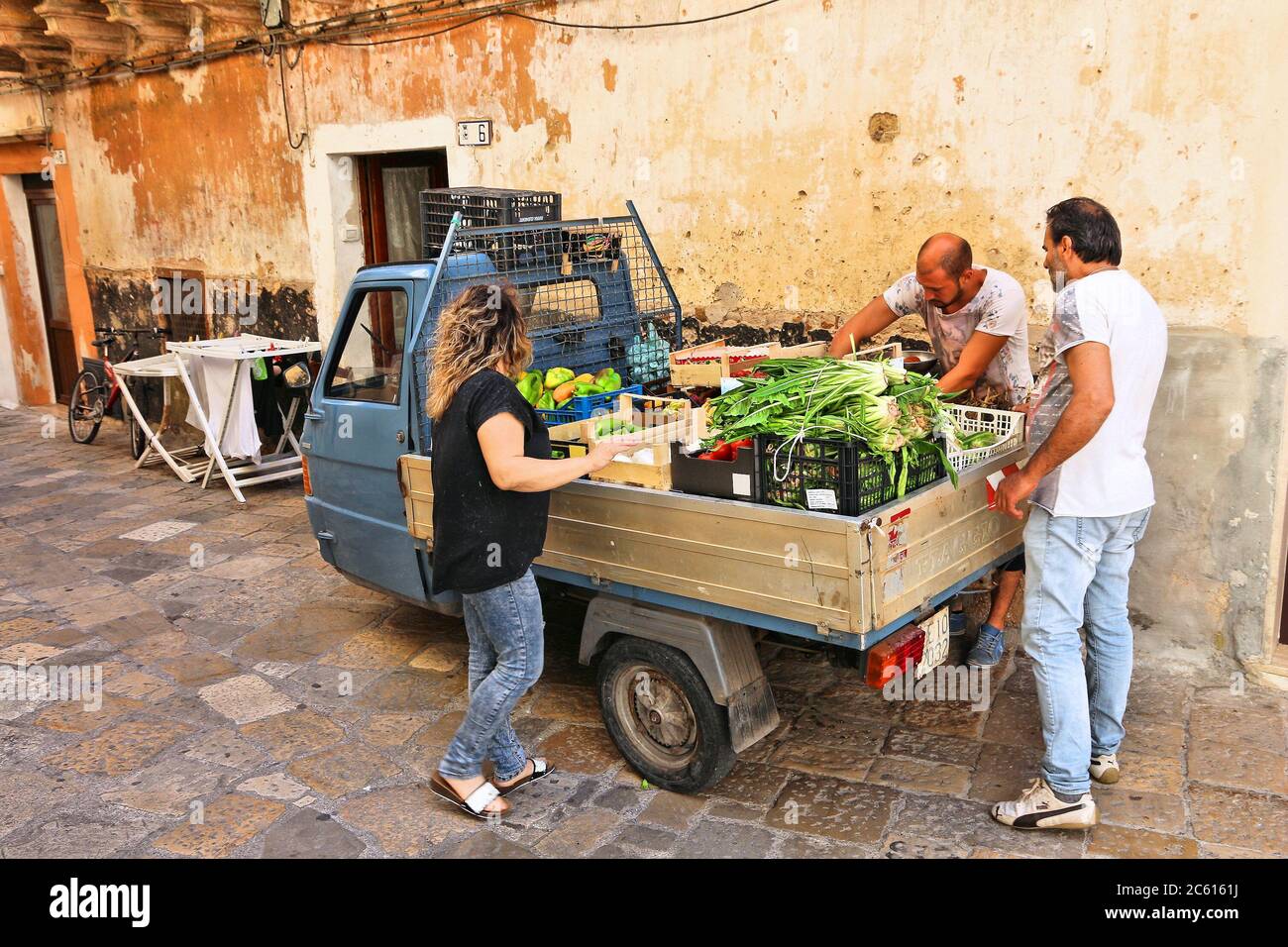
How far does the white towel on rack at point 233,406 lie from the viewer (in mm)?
8219

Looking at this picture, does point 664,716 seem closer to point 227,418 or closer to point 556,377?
point 556,377

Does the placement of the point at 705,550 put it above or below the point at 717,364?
below

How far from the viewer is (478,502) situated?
3.59 meters

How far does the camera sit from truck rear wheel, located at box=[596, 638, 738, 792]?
376 cm

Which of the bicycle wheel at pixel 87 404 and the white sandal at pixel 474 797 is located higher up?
the bicycle wheel at pixel 87 404

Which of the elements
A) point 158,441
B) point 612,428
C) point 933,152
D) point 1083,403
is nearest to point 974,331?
point 933,152

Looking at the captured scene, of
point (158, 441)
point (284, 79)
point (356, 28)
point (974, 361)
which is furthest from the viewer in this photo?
point (158, 441)

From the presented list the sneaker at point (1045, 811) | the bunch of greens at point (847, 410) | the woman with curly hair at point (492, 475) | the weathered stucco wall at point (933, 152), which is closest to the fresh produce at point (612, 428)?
the woman with curly hair at point (492, 475)

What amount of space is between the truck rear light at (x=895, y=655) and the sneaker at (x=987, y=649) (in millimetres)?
1381

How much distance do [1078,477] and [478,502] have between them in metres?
2.04

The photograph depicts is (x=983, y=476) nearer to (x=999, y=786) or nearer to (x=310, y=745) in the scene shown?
(x=999, y=786)

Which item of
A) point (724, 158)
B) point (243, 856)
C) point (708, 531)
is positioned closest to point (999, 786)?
point (708, 531)

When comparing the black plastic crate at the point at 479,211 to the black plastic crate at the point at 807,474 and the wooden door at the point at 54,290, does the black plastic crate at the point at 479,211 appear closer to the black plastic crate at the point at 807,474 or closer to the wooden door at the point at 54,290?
the black plastic crate at the point at 807,474

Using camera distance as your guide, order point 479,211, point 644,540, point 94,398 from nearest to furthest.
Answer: point 644,540 → point 479,211 → point 94,398
